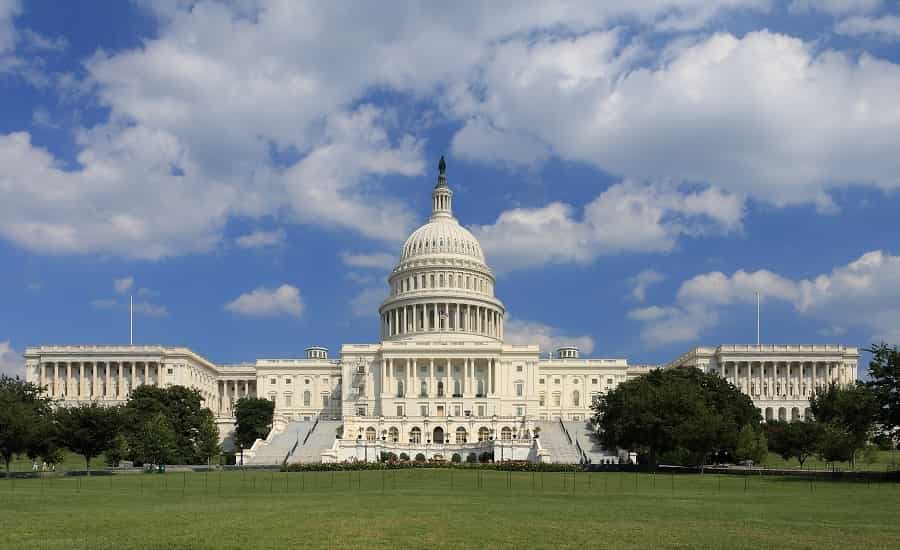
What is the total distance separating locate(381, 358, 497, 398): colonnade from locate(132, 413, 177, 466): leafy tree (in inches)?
2533

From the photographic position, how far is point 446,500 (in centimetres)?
5194

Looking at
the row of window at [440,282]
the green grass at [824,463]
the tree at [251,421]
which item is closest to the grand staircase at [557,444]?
the green grass at [824,463]

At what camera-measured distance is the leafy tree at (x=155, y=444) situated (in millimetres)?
89681

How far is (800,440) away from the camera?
312ft

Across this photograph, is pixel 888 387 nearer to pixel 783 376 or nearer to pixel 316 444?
pixel 316 444

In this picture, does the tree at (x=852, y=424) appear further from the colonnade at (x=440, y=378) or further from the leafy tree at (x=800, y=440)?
the colonnade at (x=440, y=378)

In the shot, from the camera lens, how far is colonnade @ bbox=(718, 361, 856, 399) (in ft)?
552

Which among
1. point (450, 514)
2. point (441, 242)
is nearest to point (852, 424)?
point (450, 514)

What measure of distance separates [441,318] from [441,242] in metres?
16.6

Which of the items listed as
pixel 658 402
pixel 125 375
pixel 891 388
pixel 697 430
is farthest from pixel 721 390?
pixel 125 375

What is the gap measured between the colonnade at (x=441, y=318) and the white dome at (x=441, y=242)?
11731 millimetres

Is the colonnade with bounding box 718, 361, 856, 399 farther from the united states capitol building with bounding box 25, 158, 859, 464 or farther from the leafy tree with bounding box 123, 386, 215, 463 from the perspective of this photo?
the leafy tree with bounding box 123, 386, 215, 463

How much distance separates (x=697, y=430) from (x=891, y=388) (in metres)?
17.0

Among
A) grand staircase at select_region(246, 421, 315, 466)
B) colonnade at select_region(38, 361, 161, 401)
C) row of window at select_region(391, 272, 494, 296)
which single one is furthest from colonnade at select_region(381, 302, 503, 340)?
colonnade at select_region(38, 361, 161, 401)
